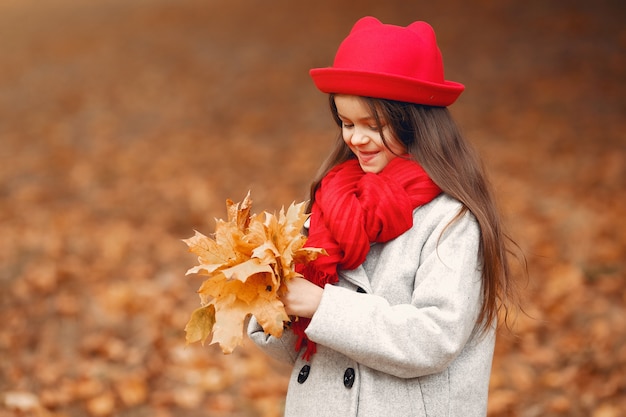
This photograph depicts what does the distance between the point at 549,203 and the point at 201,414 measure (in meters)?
3.85

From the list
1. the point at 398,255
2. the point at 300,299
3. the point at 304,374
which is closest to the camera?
the point at 300,299

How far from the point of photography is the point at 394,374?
1928 mm

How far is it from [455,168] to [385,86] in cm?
33

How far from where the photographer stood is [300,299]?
6.16 ft

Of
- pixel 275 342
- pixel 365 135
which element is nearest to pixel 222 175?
pixel 275 342

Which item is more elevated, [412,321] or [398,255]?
[398,255]

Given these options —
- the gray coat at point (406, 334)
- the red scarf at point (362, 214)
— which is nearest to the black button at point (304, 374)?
the gray coat at point (406, 334)

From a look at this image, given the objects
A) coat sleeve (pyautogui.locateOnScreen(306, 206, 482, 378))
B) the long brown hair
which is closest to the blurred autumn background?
the long brown hair

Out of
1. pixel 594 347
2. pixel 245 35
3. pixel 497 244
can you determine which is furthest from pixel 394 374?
pixel 245 35

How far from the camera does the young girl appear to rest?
187 centimetres

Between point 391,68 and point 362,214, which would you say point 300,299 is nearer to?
point 362,214

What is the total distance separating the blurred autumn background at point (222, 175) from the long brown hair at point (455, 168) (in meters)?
0.60

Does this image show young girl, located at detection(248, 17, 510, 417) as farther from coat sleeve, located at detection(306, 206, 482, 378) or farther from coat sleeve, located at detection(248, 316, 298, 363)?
coat sleeve, located at detection(248, 316, 298, 363)

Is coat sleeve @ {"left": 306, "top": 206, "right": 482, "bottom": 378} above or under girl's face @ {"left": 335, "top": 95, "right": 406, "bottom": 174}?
under
